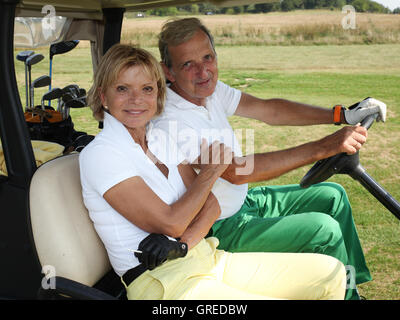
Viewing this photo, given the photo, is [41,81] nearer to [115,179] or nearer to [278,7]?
[278,7]

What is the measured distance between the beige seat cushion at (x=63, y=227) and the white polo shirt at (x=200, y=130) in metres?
0.46

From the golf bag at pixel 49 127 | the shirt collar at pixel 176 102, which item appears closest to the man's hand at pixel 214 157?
the shirt collar at pixel 176 102

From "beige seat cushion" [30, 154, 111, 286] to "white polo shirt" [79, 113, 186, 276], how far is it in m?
0.06

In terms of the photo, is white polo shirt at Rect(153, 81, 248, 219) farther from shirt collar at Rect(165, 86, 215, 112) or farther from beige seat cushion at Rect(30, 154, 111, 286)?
beige seat cushion at Rect(30, 154, 111, 286)

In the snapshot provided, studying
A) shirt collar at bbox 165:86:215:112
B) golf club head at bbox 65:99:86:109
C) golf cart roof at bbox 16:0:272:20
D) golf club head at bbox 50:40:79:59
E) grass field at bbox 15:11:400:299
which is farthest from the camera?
golf club head at bbox 65:99:86:109

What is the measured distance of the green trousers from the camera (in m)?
1.83

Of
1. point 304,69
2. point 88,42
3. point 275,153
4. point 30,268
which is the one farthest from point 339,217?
point 304,69

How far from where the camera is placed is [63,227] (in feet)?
5.20

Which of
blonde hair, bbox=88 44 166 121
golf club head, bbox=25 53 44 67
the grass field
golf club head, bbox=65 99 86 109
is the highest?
blonde hair, bbox=88 44 166 121

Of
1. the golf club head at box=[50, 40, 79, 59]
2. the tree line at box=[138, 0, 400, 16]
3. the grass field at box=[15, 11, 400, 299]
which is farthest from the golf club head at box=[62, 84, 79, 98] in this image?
the tree line at box=[138, 0, 400, 16]

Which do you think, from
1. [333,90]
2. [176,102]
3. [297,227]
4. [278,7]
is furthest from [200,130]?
[333,90]

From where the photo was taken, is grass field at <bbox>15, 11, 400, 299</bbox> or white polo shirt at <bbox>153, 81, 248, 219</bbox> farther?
grass field at <bbox>15, 11, 400, 299</bbox>

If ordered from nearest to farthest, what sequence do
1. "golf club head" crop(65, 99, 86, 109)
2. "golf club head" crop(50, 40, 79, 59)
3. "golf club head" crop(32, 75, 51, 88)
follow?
"golf club head" crop(50, 40, 79, 59)
"golf club head" crop(65, 99, 86, 109)
"golf club head" crop(32, 75, 51, 88)

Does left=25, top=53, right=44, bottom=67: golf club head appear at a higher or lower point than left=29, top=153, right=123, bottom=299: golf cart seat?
higher
